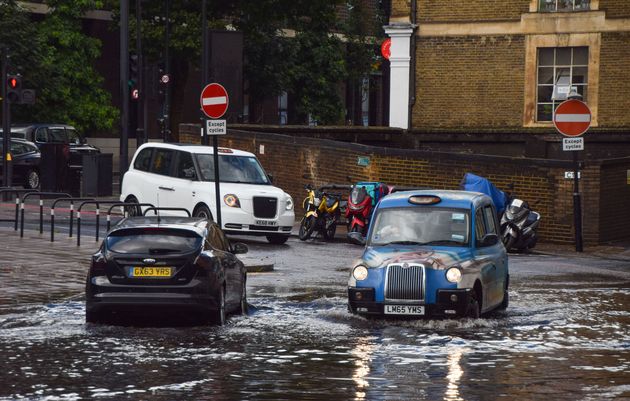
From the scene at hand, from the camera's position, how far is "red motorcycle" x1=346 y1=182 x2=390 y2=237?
2903 centimetres

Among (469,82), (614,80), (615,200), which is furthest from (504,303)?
(469,82)

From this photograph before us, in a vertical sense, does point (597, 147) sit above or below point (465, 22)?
below

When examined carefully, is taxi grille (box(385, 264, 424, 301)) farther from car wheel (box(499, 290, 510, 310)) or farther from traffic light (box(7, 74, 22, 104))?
traffic light (box(7, 74, 22, 104))

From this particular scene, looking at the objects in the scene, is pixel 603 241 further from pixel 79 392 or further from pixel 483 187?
pixel 79 392

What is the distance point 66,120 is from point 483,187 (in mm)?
31518

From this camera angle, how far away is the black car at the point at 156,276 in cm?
1560

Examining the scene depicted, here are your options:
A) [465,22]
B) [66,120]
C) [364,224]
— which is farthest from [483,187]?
[66,120]

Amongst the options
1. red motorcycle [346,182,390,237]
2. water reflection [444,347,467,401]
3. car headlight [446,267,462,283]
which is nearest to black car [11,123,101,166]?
red motorcycle [346,182,390,237]

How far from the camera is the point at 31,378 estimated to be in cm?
1200

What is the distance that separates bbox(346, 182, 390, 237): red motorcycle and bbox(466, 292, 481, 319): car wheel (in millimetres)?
12247

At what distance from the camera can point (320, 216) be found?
2972 centimetres

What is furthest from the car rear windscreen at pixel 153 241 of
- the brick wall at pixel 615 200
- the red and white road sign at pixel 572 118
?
the brick wall at pixel 615 200

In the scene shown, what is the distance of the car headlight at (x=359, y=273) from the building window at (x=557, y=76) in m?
22.3

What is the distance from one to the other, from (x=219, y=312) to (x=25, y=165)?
90.5ft
